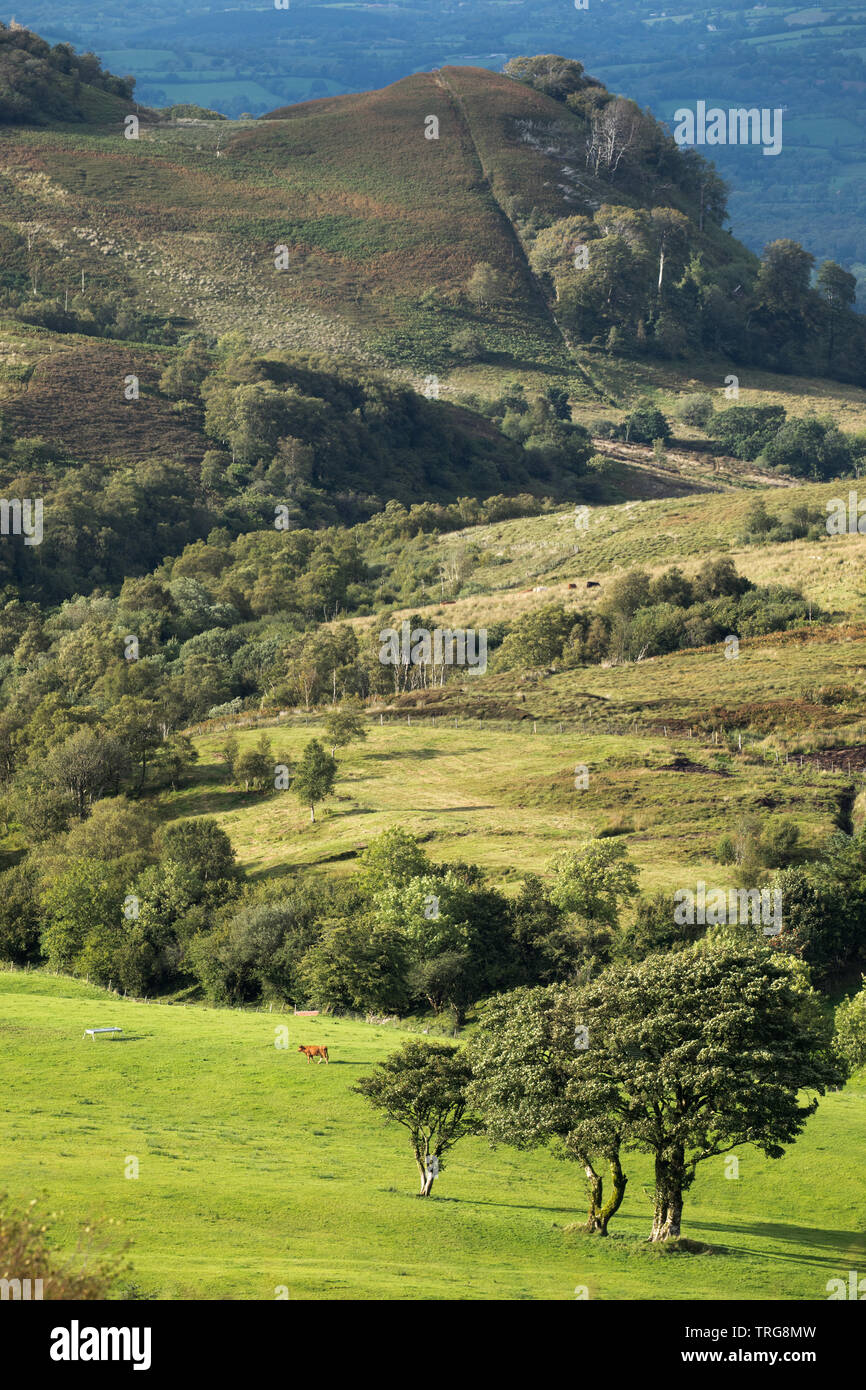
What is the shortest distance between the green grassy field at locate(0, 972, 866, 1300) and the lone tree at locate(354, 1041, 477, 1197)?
0.94 metres

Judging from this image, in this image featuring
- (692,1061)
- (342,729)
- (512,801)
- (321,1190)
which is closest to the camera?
(692,1061)

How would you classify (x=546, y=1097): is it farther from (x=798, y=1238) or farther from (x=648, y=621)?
(x=648, y=621)

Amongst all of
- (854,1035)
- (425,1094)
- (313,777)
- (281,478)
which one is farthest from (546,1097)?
(281,478)

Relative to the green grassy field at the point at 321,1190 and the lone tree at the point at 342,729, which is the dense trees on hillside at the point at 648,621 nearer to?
the lone tree at the point at 342,729

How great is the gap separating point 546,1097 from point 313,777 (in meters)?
42.8

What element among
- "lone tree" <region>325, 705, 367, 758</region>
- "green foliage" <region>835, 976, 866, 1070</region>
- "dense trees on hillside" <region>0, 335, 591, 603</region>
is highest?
"dense trees on hillside" <region>0, 335, 591, 603</region>

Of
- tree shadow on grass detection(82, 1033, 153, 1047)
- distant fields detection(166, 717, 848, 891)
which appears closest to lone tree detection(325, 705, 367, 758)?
distant fields detection(166, 717, 848, 891)

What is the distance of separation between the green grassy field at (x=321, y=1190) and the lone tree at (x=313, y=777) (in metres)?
27.1

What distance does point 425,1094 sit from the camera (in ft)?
92.9

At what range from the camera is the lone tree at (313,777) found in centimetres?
6869

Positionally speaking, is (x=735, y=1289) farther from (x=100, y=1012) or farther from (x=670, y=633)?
(x=670, y=633)

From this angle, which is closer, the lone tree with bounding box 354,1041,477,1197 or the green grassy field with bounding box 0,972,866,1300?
the green grassy field with bounding box 0,972,866,1300

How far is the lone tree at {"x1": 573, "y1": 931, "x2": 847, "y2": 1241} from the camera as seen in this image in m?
25.9

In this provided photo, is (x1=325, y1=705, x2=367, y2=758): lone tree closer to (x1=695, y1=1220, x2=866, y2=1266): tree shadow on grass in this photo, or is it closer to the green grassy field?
the green grassy field
